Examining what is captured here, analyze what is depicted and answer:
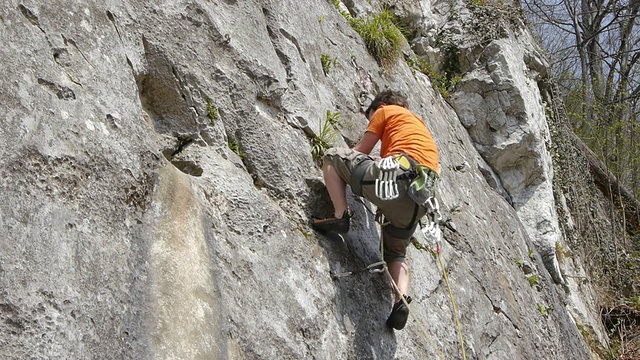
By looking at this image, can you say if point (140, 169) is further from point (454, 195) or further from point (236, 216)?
point (454, 195)

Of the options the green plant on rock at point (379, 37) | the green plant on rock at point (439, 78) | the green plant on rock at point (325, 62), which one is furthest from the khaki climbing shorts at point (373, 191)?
the green plant on rock at point (439, 78)

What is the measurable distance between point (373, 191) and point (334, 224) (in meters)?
0.37

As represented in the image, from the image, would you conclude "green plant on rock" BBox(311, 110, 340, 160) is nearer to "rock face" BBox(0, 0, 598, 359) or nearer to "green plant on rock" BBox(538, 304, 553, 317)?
"rock face" BBox(0, 0, 598, 359)

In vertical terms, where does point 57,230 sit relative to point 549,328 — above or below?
above

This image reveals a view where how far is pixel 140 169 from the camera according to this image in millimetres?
3637

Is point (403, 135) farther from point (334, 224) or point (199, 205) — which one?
point (199, 205)

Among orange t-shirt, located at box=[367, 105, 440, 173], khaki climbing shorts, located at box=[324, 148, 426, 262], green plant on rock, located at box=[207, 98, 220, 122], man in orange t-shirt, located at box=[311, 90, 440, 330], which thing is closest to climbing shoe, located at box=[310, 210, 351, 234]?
man in orange t-shirt, located at box=[311, 90, 440, 330]

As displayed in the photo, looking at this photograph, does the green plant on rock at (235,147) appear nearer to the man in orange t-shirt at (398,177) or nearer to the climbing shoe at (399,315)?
the man in orange t-shirt at (398,177)

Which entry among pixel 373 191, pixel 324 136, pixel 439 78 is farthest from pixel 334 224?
pixel 439 78

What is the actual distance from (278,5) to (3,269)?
12.7 feet

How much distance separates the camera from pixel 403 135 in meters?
4.94

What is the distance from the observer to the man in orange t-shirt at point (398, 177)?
4.66 m

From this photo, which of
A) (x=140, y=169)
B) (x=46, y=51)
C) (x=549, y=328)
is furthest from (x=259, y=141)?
(x=549, y=328)

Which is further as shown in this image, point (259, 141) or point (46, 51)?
point (259, 141)
